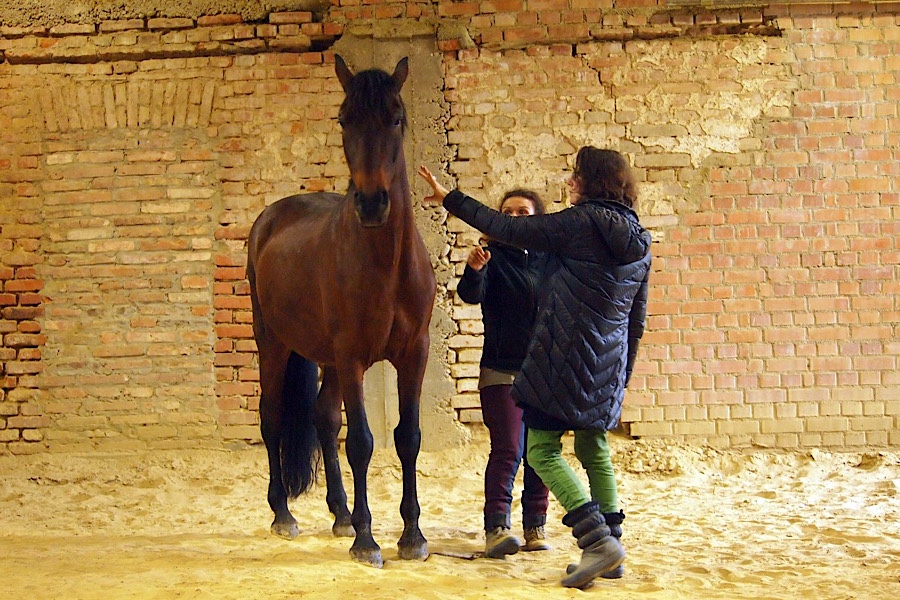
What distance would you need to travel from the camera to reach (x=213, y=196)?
5914mm

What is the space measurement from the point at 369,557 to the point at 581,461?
98 cm

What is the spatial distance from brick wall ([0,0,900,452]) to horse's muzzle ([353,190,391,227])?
8.78ft

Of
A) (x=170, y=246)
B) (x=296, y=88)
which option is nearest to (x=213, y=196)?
(x=170, y=246)

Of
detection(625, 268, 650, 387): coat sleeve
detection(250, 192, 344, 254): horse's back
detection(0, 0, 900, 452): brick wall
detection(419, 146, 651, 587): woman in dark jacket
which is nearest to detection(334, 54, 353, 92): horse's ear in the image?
detection(419, 146, 651, 587): woman in dark jacket

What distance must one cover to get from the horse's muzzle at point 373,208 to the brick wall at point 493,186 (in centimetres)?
268

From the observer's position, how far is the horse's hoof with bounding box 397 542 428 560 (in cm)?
354

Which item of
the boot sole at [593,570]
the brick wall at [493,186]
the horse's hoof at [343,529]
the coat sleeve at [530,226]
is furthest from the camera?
the brick wall at [493,186]

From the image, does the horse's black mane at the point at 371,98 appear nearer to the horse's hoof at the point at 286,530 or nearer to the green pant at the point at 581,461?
the green pant at the point at 581,461

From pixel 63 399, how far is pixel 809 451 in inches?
203

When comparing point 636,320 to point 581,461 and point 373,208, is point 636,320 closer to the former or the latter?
point 581,461

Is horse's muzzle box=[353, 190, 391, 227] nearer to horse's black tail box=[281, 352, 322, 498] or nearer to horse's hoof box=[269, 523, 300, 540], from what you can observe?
horse's black tail box=[281, 352, 322, 498]

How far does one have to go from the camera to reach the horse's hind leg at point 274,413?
4.25 meters

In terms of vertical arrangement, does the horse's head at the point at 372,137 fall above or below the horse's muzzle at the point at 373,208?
above

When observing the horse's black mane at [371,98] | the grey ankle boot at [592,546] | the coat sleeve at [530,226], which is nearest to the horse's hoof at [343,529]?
the grey ankle boot at [592,546]
